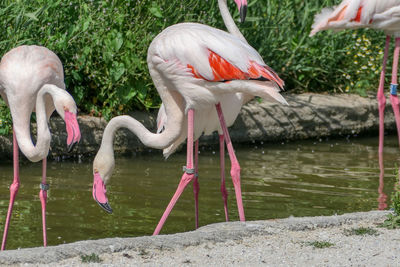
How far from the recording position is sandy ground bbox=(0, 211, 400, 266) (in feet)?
11.6

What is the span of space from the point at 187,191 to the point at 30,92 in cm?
175

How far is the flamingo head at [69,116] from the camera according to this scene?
436 centimetres

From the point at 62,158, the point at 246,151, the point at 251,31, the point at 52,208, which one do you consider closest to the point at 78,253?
the point at 52,208

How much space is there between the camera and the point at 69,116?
4406 mm

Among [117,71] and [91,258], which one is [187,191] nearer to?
[117,71]

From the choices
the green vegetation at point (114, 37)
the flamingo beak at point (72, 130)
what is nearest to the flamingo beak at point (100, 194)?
the flamingo beak at point (72, 130)

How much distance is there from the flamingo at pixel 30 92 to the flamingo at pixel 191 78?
35cm

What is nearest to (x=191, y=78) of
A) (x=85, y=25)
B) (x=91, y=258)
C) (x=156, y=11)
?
(x=91, y=258)

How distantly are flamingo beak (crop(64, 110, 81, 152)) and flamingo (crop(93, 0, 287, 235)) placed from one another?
0.28 meters

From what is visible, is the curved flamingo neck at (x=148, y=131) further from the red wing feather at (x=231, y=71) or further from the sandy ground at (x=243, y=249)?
the sandy ground at (x=243, y=249)

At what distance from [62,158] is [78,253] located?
3599 mm

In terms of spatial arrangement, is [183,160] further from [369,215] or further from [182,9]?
[369,215]

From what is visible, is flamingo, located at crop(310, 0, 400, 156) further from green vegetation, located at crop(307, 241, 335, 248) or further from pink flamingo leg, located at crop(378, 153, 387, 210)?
green vegetation, located at crop(307, 241, 335, 248)

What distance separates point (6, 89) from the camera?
504cm
